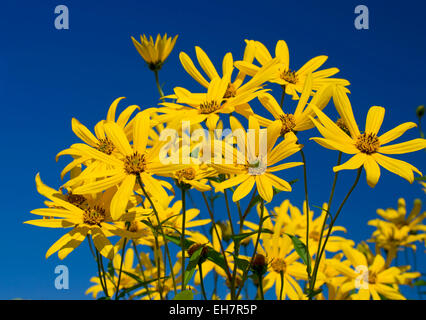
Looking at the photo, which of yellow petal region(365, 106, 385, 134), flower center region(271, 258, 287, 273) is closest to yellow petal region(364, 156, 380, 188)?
yellow petal region(365, 106, 385, 134)

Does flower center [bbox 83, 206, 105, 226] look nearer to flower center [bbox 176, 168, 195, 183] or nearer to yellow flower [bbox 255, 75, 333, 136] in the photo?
flower center [bbox 176, 168, 195, 183]

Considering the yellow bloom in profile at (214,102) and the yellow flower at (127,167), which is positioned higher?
the yellow bloom in profile at (214,102)

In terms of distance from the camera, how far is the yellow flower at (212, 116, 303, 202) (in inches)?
43.1

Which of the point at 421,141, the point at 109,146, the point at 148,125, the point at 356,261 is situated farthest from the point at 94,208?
the point at 356,261

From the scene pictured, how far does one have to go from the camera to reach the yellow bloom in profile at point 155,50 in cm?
202

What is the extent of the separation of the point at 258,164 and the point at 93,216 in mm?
537

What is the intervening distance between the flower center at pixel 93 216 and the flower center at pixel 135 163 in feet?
0.69

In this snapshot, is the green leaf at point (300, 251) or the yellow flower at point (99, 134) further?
the yellow flower at point (99, 134)

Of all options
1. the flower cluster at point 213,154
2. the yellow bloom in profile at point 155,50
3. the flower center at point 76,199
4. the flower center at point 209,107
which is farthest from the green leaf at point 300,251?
the yellow bloom in profile at point 155,50

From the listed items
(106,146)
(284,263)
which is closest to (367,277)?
(284,263)

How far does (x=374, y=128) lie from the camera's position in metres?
1.25

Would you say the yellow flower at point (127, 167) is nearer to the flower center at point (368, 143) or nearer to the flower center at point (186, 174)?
the flower center at point (186, 174)

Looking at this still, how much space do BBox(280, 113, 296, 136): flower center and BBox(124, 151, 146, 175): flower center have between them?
17.0 inches
